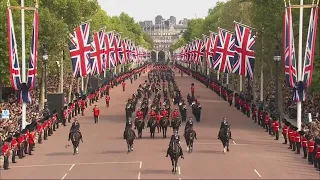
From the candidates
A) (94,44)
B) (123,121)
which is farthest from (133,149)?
(94,44)

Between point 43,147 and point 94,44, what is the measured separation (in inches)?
1014

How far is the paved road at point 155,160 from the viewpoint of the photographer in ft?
80.6

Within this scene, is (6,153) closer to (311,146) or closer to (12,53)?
(12,53)

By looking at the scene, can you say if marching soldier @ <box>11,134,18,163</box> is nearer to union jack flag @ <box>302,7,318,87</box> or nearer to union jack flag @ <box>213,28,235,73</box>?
union jack flag @ <box>302,7,318,87</box>

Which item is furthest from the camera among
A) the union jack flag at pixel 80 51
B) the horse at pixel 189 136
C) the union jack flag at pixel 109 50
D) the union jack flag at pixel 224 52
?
the union jack flag at pixel 109 50

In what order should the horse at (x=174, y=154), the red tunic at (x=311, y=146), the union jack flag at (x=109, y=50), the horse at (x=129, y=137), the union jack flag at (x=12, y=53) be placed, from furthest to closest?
the union jack flag at (x=109, y=50) → the union jack flag at (x=12, y=53) → the horse at (x=129, y=137) → the red tunic at (x=311, y=146) → the horse at (x=174, y=154)

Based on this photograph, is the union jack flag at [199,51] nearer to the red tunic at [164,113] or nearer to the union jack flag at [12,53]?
the red tunic at [164,113]

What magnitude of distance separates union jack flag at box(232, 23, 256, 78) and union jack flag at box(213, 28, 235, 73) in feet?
21.1

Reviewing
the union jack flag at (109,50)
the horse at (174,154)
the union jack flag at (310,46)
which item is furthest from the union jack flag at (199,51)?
the horse at (174,154)

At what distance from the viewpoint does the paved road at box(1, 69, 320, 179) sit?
2458cm

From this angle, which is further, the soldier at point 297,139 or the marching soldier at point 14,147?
the soldier at point 297,139

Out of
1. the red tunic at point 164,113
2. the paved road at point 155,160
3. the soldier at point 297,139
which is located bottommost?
the paved road at point 155,160

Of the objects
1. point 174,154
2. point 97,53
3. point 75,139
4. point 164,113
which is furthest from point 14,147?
point 97,53

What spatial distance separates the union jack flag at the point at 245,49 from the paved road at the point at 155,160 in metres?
7.80
